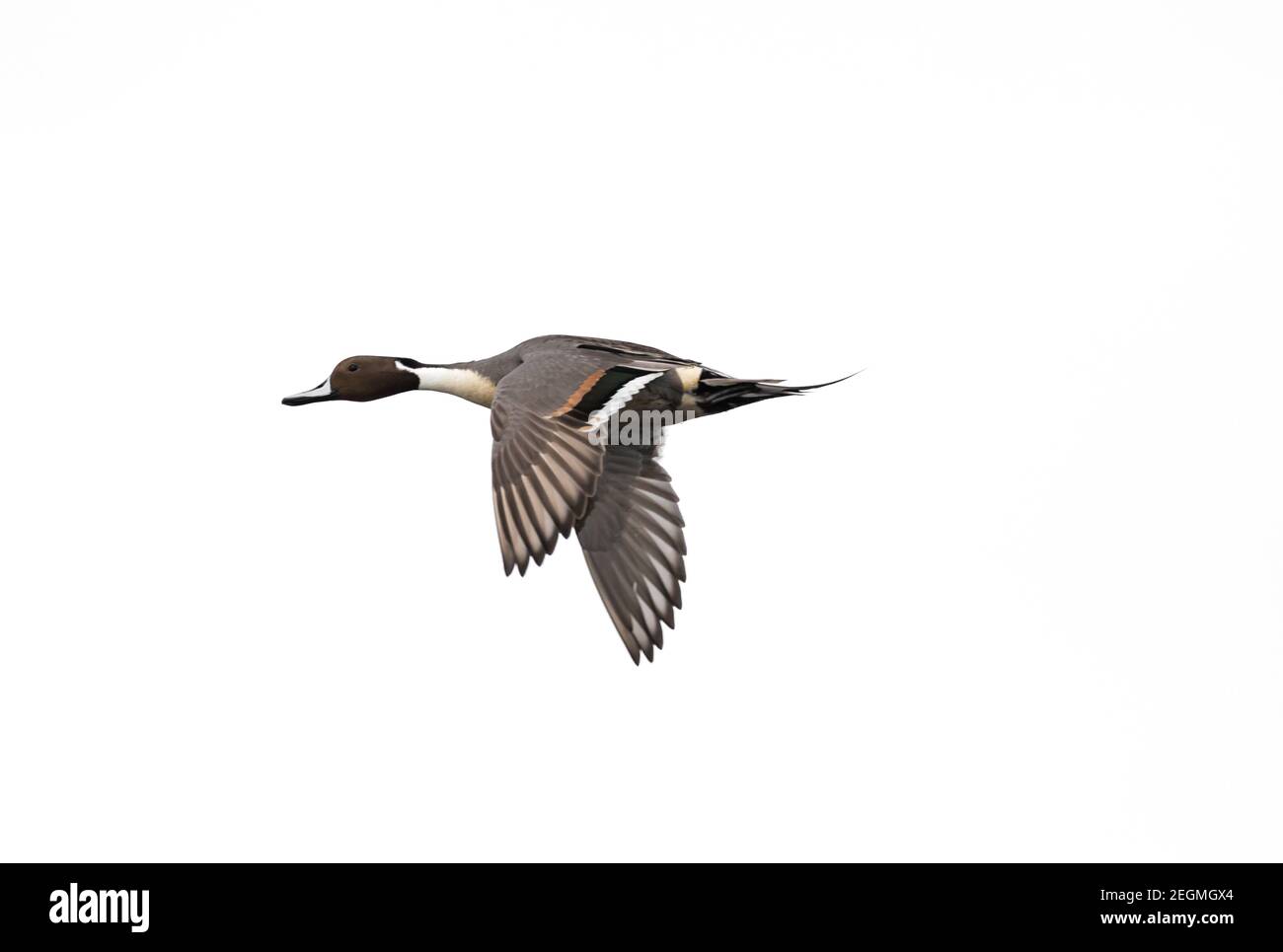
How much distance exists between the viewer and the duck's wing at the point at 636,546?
5191mm

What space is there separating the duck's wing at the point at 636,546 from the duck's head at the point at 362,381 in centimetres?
89

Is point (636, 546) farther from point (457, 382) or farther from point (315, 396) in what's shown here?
point (315, 396)

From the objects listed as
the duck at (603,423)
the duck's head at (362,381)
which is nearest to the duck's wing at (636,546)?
the duck at (603,423)

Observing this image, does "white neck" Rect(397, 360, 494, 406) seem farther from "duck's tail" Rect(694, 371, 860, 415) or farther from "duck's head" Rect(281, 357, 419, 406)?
"duck's tail" Rect(694, 371, 860, 415)

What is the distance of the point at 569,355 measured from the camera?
16.7ft

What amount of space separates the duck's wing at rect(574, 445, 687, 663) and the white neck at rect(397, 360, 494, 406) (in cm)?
52

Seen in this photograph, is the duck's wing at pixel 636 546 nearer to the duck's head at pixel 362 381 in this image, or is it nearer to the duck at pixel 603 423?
the duck at pixel 603 423

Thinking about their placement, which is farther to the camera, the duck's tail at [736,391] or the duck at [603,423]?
the duck's tail at [736,391]

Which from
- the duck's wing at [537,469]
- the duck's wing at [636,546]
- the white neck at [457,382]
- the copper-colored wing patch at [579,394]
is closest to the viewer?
the duck's wing at [537,469]

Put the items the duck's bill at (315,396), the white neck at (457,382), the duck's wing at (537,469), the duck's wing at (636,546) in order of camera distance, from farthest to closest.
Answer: the duck's bill at (315,396), the white neck at (457,382), the duck's wing at (636,546), the duck's wing at (537,469)

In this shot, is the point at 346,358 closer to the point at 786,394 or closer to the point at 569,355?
the point at 569,355

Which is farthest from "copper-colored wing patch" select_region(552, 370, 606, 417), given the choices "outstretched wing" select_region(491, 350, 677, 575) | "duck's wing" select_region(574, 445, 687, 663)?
"duck's wing" select_region(574, 445, 687, 663)
